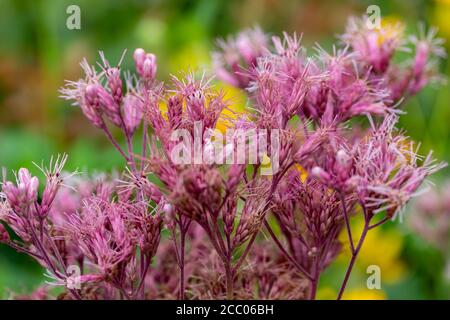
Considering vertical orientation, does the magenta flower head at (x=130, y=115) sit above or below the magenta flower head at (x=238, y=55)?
below

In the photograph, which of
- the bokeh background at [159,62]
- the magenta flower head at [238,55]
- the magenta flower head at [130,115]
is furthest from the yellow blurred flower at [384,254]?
the magenta flower head at [130,115]

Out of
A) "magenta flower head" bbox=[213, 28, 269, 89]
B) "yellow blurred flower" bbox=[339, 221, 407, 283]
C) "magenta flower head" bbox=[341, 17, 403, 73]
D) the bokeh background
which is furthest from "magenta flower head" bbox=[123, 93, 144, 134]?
"yellow blurred flower" bbox=[339, 221, 407, 283]

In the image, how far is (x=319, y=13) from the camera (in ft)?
10.8

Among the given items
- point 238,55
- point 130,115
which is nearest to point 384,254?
point 238,55

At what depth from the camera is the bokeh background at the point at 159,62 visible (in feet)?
7.24

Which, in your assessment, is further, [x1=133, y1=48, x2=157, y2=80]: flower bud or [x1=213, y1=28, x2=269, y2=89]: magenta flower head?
[x1=213, y1=28, x2=269, y2=89]: magenta flower head

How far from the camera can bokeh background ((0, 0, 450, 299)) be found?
86.9 inches

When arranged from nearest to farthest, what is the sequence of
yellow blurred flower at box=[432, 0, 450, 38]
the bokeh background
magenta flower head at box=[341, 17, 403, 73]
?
magenta flower head at box=[341, 17, 403, 73] < the bokeh background < yellow blurred flower at box=[432, 0, 450, 38]

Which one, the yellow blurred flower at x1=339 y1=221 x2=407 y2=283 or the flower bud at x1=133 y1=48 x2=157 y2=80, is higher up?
the flower bud at x1=133 y1=48 x2=157 y2=80

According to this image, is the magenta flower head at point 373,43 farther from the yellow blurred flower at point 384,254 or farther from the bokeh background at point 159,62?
the yellow blurred flower at point 384,254

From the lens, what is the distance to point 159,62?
2943mm

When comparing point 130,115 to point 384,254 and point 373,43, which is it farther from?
point 384,254

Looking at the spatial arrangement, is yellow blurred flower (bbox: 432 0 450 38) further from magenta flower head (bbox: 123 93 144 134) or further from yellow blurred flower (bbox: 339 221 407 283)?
magenta flower head (bbox: 123 93 144 134)

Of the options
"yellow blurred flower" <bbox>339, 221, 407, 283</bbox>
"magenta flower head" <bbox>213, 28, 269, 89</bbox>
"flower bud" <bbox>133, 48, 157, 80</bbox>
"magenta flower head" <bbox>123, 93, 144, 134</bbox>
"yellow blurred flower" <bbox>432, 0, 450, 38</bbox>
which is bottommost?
"yellow blurred flower" <bbox>339, 221, 407, 283</bbox>
